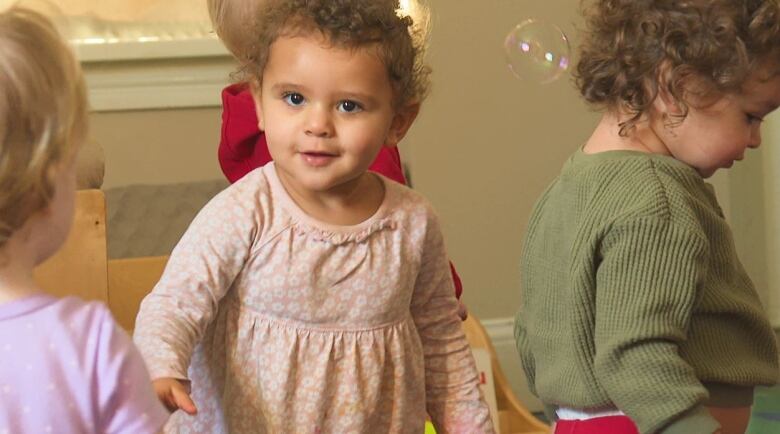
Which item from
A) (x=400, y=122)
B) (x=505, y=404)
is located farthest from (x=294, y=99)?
(x=505, y=404)

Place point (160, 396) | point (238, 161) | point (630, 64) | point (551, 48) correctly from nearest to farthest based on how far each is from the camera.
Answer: point (160, 396) → point (630, 64) → point (238, 161) → point (551, 48)

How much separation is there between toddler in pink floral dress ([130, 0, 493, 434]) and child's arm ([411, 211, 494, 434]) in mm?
67

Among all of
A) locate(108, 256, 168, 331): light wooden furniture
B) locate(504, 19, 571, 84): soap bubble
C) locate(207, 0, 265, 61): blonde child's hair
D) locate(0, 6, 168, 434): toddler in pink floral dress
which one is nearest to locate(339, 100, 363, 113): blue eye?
locate(207, 0, 265, 61): blonde child's hair

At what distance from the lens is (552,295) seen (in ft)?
5.17

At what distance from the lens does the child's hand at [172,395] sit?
3.94 ft

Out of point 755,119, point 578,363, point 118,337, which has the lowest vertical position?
point 578,363

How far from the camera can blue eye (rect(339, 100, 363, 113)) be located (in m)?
1.41

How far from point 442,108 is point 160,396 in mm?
2113

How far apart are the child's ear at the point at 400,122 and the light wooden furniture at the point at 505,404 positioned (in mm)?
1235

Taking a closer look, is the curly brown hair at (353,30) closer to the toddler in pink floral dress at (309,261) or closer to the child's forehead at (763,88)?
the toddler in pink floral dress at (309,261)

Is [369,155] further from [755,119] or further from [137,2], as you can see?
[137,2]

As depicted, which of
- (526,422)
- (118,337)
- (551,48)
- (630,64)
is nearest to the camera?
(118,337)

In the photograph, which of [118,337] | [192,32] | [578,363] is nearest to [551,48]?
[578,363]

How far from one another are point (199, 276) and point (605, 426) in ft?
1.80
